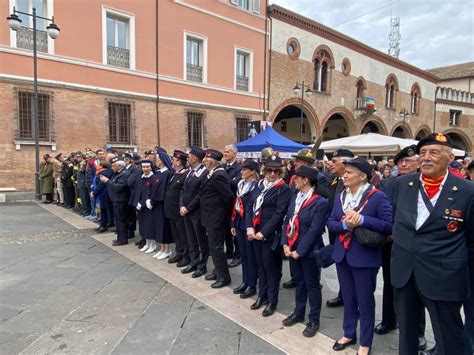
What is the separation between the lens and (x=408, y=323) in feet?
8.93

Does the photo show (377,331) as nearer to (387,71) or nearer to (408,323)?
(408,323)

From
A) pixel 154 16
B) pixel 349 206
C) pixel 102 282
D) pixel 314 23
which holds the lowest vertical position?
pixel 102 282

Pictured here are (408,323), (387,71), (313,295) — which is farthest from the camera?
(387,71)

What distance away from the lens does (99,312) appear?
4098 mm

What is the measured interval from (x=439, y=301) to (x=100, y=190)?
7699mm

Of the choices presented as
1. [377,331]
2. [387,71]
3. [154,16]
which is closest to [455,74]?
[387,71]

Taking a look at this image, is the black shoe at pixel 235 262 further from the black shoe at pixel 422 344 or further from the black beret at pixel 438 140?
the black beret at pixel 438 140

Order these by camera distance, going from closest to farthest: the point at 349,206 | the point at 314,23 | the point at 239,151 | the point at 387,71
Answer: the point at 349,206 < the point at 239,151 < the point at 314,23 < the point at 387,71

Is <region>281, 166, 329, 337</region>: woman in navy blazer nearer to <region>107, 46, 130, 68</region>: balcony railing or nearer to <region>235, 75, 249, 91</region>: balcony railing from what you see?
<region>107, 46, 130, 68</region>: balcony railing

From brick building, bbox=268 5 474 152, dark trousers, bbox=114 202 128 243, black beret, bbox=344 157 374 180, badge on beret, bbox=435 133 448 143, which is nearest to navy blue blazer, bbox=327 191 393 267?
black beret, bbox=344 157 374 180

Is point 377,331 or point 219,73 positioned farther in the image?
point 219,73

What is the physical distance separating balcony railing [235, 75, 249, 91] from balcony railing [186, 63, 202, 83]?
2.53m

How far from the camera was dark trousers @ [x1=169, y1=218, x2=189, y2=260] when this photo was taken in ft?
19.4

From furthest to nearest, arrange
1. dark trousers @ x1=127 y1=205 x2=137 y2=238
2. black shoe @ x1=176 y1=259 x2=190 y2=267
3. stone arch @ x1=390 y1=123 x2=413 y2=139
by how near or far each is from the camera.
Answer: stone arch @ x1=390 y1=123 x2=413 y2=139
dark trousers @ x1=127 y1=205 x2=137 y2=238
black shoe @ x1=176 y1=259 x2=190 y2=267
